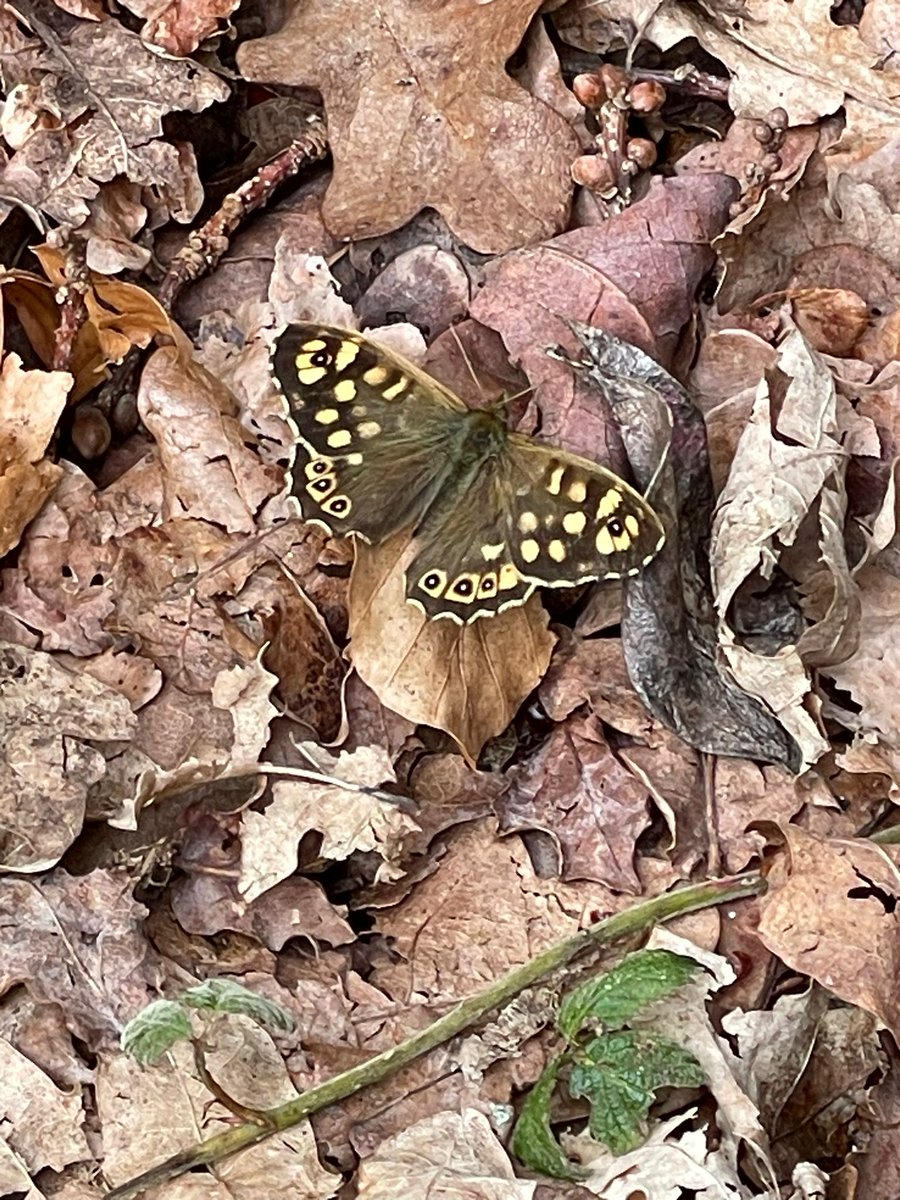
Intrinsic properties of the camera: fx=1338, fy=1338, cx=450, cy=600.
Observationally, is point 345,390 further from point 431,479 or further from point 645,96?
point 645,96

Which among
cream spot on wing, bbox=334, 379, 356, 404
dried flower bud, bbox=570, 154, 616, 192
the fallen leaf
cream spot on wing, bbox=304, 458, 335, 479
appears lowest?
the fallen leaf

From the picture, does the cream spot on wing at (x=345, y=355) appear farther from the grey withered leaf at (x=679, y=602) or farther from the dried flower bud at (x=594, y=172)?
the dried flower bud at (x=594, y=172)

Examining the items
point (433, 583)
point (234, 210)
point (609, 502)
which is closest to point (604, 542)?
point (609, 502)

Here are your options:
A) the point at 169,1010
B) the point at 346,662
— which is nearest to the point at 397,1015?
the point at 169,1010

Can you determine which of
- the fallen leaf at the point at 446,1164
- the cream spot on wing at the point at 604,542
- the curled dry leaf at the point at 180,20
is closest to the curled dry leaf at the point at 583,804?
the cream spot on wing at the point at 604,542

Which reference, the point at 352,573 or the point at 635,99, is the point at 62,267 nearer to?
the point at 352,573

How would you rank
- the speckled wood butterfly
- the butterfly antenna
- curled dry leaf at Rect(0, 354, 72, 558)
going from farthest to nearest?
the butterfly antenna → curled dry leaf at Rect(0, 354, 72, 558) → the speckled wood butterfly

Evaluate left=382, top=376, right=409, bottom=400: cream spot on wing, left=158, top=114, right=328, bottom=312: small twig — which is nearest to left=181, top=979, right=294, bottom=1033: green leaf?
left=382, top=376, right=409, bottom=400: cream spot on wing

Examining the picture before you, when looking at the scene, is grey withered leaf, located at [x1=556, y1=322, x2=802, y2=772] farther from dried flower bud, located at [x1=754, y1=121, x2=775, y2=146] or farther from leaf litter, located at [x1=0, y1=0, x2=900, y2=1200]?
dried flower bud, located at [x1=754, y1=121, x2=775, y2=146]
